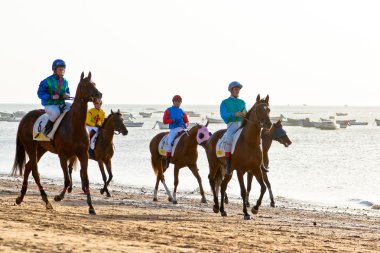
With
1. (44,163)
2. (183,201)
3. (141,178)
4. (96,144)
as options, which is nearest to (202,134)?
(183,201)

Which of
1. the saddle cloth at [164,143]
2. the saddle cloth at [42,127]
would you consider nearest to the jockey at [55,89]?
the saddle cloth at [42,127]

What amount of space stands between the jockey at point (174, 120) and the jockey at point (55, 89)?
4883mm

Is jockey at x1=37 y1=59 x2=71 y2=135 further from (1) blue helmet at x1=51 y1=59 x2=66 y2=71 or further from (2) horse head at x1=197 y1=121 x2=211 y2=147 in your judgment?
(2) horse head at x1=197 y1=121 x2=211 y2=147

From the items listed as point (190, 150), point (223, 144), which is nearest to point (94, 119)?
point (190, 150)

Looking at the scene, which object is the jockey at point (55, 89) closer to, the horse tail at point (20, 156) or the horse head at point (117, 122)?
the horse tail at point (20, 156)

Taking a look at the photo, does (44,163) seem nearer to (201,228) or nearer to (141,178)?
(141,178)

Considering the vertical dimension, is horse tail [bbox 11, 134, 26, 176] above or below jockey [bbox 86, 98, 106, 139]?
below

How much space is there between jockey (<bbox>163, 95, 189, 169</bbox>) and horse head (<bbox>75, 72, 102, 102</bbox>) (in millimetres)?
5444

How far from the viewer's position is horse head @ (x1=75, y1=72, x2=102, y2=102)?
1434 centimetres

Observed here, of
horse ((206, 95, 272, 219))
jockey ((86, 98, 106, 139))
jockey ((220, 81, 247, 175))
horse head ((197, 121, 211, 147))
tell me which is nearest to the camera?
horse ((206, 95, 272, 219))

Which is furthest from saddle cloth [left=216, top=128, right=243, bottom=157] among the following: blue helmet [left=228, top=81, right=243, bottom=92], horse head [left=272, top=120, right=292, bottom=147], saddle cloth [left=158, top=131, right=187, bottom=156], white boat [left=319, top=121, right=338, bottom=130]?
white boat [left=319, top=121, right=338, bottom=130]

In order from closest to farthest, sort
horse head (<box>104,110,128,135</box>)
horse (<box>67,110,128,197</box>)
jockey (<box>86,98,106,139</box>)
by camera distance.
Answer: horse head (<box>104,110,128,135</box>)
horse (<box>67,110,128,197</box>)
jockey (<box>86,98,106,139</box>)

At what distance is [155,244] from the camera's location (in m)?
10.3

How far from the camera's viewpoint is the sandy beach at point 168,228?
998cm
